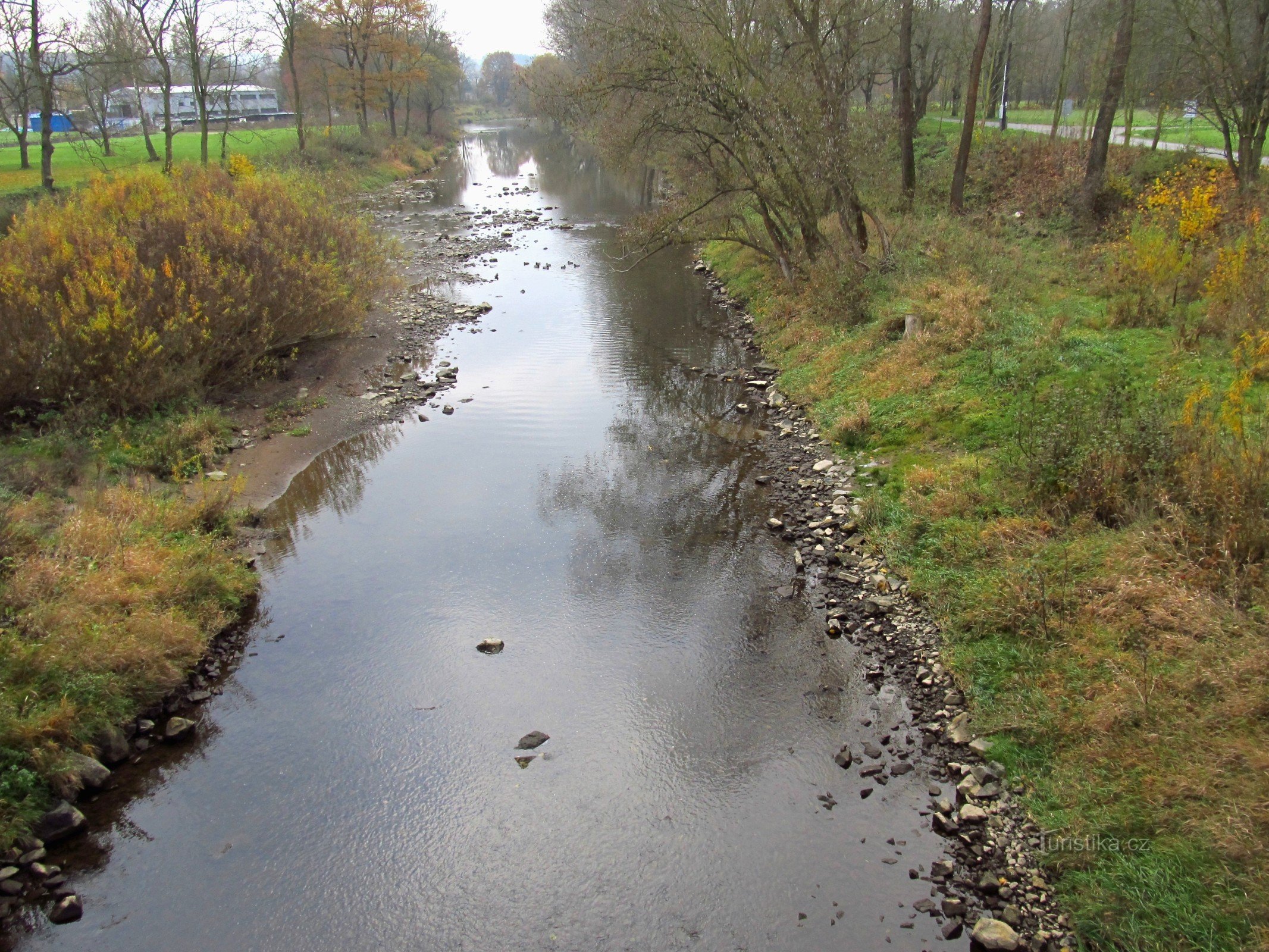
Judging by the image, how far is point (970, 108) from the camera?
63.2ft

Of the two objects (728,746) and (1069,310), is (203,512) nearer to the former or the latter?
(728,746)

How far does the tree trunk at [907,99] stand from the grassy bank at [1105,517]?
261 inches

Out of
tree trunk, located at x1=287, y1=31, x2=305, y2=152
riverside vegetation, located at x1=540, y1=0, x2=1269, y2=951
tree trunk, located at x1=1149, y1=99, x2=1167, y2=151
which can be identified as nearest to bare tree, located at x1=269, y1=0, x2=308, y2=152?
tree trunk, located at x1=287, y1=31, x2=305, y2=152

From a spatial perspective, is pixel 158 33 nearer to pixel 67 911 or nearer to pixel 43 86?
pixel 43 86

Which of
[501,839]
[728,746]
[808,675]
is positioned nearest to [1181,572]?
[808,675]

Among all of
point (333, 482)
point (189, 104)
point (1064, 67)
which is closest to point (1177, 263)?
point (333, 482)

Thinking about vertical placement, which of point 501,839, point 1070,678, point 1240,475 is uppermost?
point 1240,475

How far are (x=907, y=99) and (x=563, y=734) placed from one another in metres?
19.3

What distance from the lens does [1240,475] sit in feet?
22.0

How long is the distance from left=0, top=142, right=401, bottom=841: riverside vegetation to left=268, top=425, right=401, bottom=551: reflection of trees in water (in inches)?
33.7

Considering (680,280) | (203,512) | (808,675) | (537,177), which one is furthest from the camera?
(537,177)

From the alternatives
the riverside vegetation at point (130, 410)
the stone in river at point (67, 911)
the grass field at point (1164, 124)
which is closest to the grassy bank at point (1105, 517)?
the stone in river at point (67, 911)

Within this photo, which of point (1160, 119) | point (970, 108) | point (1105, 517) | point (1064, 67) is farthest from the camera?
point (1064, 67)

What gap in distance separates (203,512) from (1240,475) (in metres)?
10.7
